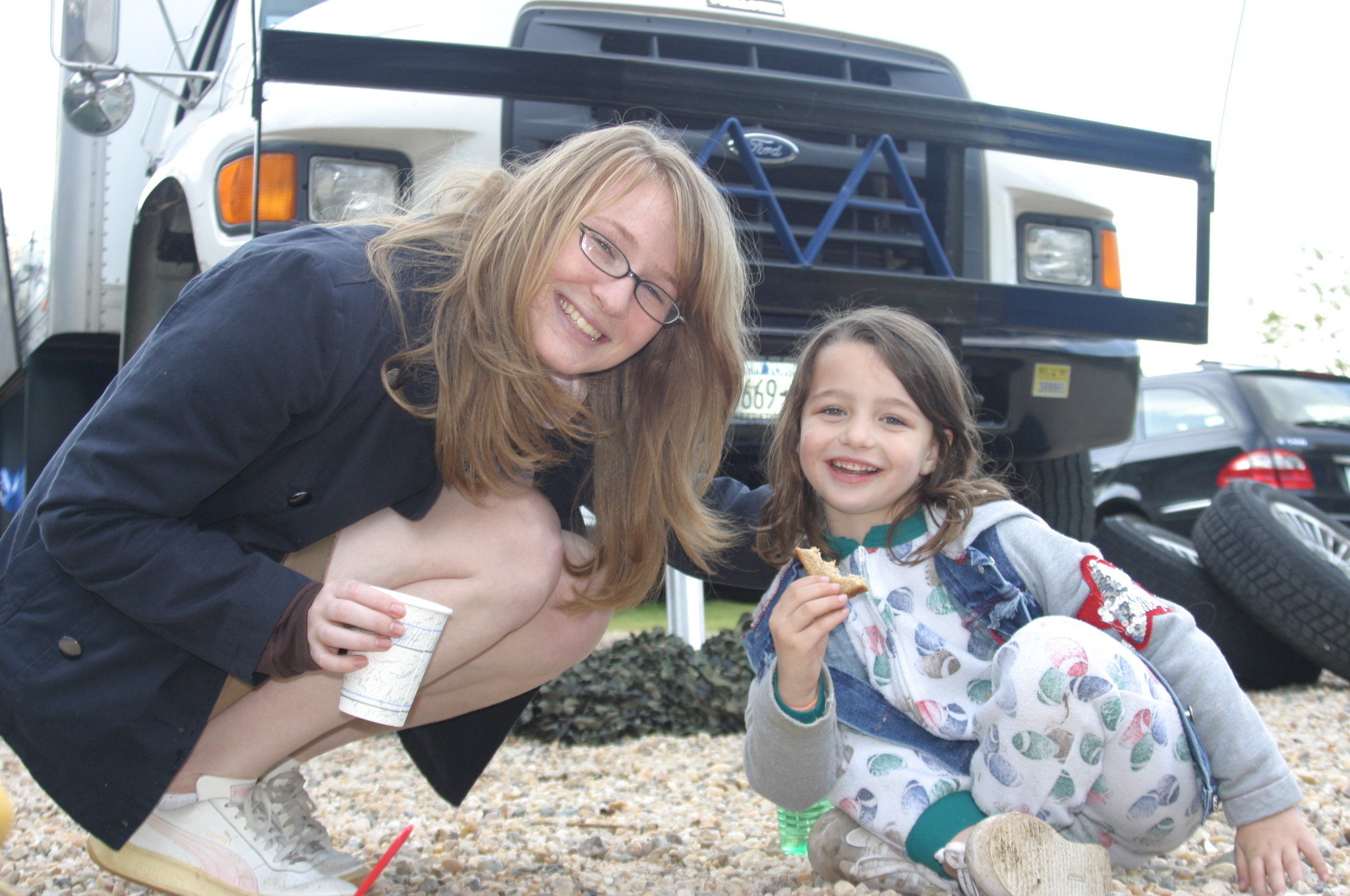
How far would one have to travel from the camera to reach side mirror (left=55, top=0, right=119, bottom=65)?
299 cm

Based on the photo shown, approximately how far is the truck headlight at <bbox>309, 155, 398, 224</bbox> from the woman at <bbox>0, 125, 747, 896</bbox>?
3.16 ft

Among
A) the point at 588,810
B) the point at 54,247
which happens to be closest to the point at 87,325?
the point at 54,247

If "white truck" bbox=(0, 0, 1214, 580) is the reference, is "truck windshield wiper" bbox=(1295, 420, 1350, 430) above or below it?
below

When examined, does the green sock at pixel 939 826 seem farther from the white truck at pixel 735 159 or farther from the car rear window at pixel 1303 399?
the car rear window at pixel 1303 399

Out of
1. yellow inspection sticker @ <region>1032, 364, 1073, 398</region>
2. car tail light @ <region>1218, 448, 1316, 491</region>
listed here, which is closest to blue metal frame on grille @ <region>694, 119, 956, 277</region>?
yellow inspection sticker @ <region>1032, 364, 1073, 398</region>

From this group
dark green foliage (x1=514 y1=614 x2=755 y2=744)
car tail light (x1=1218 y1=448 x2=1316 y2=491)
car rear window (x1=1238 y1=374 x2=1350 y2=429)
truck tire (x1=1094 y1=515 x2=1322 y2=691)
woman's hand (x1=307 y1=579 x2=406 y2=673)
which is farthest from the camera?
car rear window (x1=1238 y1=374 x2=1350 y2=429)

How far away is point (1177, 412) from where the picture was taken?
6484 mm

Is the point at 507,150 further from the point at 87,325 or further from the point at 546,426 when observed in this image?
the point at 87,325

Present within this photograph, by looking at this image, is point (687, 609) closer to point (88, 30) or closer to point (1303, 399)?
point (88, 30)

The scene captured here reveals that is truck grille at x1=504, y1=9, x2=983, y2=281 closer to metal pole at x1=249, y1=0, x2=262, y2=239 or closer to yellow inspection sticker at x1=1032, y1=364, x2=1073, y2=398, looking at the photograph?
yellow inspection sticker at x1=1032, y1=364, x2=1073, y2=398

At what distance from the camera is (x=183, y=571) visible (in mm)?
1442

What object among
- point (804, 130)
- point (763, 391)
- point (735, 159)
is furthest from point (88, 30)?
point (763, 391)

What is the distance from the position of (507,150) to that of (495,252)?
3.89 feet

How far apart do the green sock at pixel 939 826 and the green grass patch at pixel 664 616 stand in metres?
5.58
